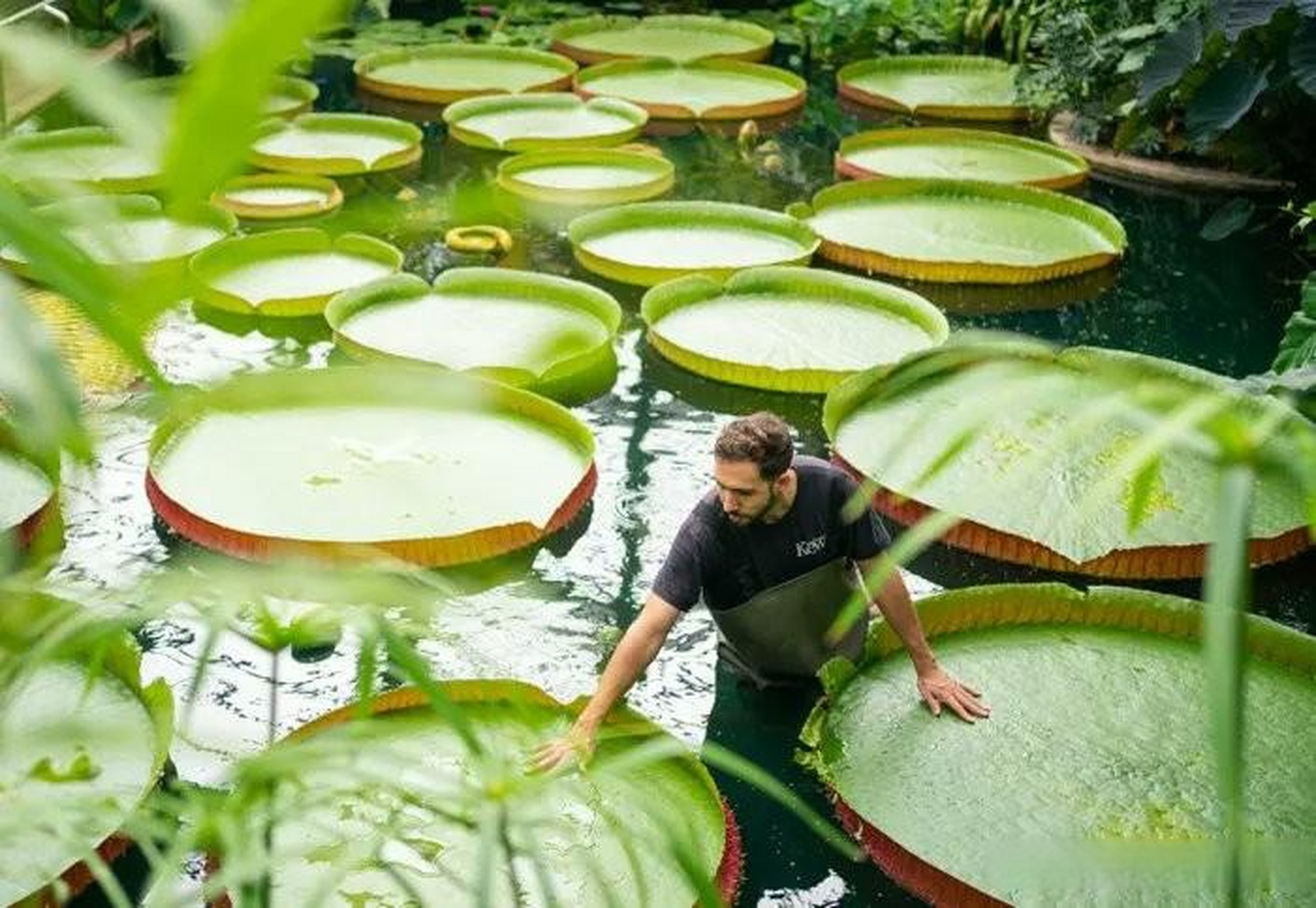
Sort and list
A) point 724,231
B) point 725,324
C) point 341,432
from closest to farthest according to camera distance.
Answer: point 341,432 → point 725,324 → point 724,231

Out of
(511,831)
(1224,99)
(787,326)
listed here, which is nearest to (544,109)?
(787,326)

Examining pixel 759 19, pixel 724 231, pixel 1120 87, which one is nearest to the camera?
pixel 724 231

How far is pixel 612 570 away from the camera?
412cm

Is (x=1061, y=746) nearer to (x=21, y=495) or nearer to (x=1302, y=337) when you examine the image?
(x=1302, y=337)

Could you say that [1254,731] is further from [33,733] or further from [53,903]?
[33,733]

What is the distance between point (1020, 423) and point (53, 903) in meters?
3.16

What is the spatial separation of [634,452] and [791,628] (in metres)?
1.47

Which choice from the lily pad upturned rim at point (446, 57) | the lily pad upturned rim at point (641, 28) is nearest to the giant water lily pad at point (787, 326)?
the lily pad upturned rim at point (446, 57)

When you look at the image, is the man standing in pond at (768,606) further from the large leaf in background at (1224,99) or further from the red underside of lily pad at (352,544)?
the large leaf in background at (1224,99)

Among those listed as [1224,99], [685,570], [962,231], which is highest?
[1224,99]

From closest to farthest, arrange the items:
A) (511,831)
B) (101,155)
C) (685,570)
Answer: (511,831) → (685,570) → (101,155)

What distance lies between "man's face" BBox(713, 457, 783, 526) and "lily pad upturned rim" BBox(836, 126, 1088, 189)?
4.51 m

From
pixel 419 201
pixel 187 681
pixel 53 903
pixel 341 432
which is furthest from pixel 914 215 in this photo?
pixel 53 903

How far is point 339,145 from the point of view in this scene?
7641mm
